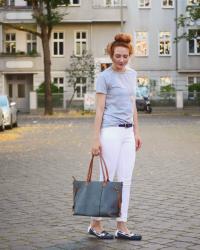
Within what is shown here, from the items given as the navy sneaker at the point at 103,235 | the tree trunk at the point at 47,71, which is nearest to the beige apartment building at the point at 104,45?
the tree trunk at the point at 47,71

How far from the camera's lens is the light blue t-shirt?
705cm

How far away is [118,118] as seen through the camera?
23.3 feet

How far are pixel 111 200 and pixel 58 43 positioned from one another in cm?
5778

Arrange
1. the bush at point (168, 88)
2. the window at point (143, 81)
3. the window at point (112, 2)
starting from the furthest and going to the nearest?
the window at point (143, 81) → the window at point (112, 2) → the bush at point (168, 88)

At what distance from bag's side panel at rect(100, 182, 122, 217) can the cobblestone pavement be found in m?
0.32

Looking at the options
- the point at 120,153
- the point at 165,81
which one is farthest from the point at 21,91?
the point at 120,153

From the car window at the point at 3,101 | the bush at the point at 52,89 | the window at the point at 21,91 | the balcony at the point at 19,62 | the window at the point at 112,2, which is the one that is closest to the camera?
the car window at the point at 3,101

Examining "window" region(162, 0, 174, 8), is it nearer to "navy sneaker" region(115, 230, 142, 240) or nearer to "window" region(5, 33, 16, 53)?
"window" region(5, 33, 16, 53)

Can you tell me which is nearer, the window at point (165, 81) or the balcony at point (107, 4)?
the balcony at point (107, 4)

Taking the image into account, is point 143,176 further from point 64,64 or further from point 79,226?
point 64,64

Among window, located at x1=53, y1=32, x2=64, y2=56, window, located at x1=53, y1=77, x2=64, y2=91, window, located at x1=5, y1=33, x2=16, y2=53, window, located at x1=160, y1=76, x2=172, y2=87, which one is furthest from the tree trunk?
window, located at x1=160, y1=76, x2=172, y2=87

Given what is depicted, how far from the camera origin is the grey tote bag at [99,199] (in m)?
6.84

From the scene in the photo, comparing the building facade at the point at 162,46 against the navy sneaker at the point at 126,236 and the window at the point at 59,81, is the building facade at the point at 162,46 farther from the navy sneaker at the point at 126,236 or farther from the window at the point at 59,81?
the navy sneaker at the point at 126,236

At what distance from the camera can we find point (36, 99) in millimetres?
56719
